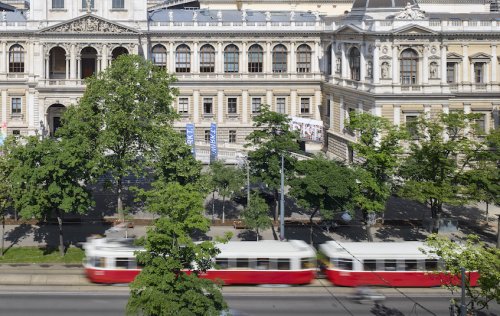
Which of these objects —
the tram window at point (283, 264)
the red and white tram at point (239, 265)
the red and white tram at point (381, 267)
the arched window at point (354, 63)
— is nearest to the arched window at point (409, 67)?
the arched window at point (354, 63)

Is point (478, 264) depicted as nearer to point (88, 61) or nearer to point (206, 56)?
point (206, 56)

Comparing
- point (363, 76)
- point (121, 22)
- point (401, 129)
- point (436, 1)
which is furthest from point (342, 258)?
point (436, 1)

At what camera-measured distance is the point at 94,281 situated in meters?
53.3

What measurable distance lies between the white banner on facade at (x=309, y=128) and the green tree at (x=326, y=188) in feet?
110

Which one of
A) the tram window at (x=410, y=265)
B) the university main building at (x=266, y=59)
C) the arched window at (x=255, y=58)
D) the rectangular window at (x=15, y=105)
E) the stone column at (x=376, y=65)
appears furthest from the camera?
the arched window at (x=255, y=58)

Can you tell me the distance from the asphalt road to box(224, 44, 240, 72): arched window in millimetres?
60738

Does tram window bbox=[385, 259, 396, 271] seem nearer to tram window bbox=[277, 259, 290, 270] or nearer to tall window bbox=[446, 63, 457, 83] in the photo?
tram window bbox=[277, 259, 290, 270]

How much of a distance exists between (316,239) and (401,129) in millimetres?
12832

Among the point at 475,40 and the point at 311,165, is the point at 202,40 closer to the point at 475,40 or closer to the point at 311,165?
the point at 475,40

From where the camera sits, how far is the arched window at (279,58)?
110 m

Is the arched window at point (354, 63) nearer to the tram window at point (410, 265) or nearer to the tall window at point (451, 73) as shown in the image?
the tall window at point (451, 73)

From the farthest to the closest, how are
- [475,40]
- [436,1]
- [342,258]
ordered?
1. [436,1]
2. [475,40]
3. [342,258]

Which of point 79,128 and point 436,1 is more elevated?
point 436,1

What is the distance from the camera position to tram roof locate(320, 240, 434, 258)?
5347 cm
